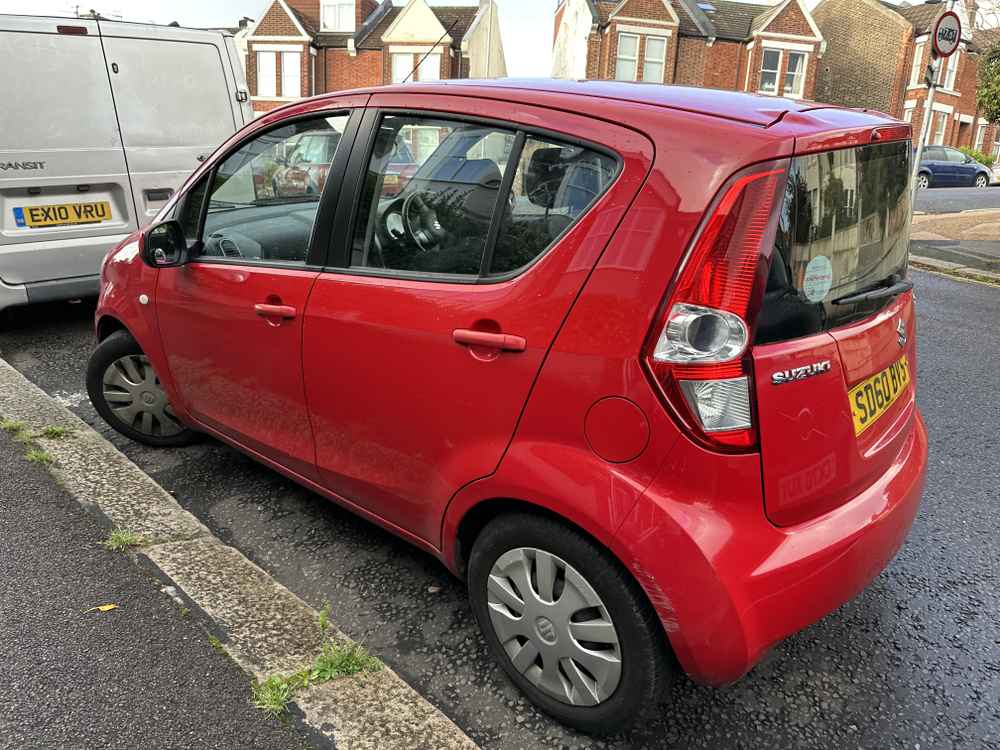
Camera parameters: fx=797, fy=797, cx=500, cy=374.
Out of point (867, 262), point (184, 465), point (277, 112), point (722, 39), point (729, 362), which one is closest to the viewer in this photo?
point (729, 362)

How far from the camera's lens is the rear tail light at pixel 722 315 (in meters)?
1.75

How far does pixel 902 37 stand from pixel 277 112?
→ 137 feet

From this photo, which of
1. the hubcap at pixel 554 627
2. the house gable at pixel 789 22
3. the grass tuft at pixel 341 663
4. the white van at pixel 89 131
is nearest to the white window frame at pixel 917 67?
the house gable at pixel 789 22

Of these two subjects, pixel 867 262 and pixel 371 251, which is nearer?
pixel 867 262

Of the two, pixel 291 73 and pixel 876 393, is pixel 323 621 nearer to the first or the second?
pixel 876 393

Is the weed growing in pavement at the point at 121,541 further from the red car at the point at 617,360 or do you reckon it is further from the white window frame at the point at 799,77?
the white window frame at the point at 799,77

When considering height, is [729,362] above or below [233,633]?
above

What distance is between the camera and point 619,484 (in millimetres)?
1838

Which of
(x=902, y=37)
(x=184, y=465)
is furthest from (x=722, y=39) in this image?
(x=184, y=465)

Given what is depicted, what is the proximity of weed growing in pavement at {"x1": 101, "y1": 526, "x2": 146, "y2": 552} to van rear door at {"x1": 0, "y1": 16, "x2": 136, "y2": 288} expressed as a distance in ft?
10.9

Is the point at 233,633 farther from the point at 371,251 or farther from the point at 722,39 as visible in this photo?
the point at 722,39

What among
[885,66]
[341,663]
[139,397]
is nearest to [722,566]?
[341,663]

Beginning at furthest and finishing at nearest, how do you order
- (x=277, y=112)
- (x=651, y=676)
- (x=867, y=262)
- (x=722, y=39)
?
(x=722, y=39), (x=277, y=112), (x=867, y=262), (x=651, y=676)

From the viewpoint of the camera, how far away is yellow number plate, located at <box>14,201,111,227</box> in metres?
5.38
